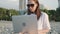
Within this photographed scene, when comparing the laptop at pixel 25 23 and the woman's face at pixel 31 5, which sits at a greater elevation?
the woman's face at pixel 31 5

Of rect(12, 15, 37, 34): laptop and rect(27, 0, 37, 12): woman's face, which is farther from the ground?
rect(27, 0, 37, 12): woman's face

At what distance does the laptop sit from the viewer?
2.42 meters

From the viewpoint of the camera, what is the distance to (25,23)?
7.93 ft

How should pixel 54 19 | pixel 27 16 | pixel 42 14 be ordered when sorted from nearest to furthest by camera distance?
pixel 27 16
pixel 42 14
pixel 54 19

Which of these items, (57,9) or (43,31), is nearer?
(43,31)

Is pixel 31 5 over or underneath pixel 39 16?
over

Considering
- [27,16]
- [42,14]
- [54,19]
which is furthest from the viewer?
[54,19]

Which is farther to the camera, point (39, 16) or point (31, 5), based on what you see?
point (39, 16)

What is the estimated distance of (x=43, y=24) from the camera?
2570 millimetres

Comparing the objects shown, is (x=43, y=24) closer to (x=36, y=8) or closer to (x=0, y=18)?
(x=36, y=8)

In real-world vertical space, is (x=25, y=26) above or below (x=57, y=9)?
above

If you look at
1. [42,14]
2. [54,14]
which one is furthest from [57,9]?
[42,14]

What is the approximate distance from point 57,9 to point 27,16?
16.3 meters

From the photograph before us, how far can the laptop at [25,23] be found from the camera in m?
2.42
